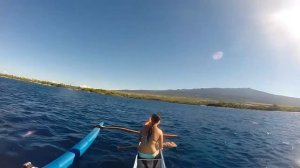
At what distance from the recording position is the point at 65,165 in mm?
11648

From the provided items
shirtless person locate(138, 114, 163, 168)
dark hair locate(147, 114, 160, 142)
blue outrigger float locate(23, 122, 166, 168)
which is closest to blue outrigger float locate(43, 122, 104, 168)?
blue outrigger float locate(23, 122, 166, 168)

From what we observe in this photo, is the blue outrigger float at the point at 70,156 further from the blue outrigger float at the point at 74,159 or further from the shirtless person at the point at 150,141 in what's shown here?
the shirtless person at the point at 150,141

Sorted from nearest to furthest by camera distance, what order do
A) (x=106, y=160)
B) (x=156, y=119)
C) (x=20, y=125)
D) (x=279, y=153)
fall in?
(x=156, y=119), (x=106, y=160), (x=20, y=125), (x=279, y=153)

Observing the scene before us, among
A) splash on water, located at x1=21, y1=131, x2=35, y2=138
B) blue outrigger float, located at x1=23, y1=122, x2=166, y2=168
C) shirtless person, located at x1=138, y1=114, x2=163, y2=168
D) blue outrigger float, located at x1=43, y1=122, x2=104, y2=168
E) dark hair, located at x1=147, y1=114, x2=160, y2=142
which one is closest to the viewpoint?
dark hair, located at x1=147, y1=114, x2=160, y2=142

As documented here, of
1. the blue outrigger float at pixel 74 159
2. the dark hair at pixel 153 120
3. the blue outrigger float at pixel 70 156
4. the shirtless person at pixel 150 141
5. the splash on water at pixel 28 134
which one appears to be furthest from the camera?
the splash on water at pixel 28 134

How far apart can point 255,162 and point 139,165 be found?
10.7m

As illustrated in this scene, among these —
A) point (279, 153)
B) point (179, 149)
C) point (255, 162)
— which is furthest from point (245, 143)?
point (179, 149)

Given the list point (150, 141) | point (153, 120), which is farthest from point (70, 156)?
point (153, 120)

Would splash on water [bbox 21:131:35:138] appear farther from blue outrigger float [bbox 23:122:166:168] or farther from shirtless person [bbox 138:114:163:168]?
shirtless person [bbox 138:114:163:168]

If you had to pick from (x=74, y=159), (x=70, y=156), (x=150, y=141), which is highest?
(x=150, y=141)

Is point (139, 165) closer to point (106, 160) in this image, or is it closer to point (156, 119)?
point (156, 119)

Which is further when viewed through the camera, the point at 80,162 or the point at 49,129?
the point at 49,129

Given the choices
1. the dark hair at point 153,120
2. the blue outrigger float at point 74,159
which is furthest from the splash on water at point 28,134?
the dark hair at point 153,120

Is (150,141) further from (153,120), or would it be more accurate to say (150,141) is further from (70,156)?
(70,156)
